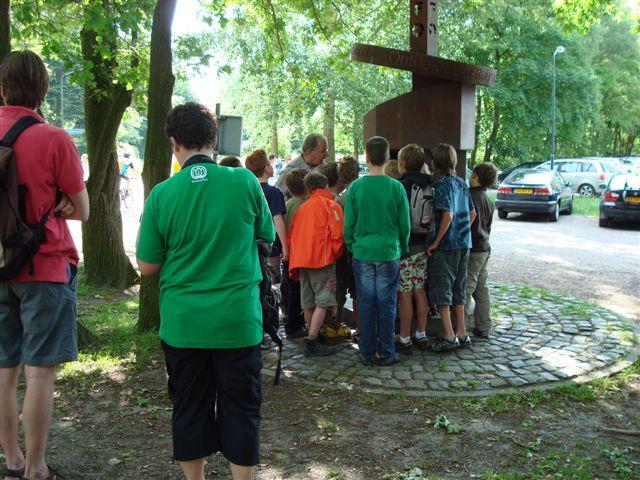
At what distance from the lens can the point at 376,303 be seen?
531 centimetres

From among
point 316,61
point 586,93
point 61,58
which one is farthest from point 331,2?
point 586,93

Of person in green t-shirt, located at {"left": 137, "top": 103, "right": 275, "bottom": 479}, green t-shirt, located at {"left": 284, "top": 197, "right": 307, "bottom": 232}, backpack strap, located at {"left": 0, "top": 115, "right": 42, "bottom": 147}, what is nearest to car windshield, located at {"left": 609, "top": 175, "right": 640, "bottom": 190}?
green t-shirt, located at {"left": 284, "top": 197, "right": 307, "bottom": 232}

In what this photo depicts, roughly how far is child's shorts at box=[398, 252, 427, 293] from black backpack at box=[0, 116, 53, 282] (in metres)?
3.38

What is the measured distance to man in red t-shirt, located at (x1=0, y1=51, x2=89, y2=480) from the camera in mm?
2979

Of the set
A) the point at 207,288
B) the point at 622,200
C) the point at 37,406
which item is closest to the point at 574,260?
the point at 622,200

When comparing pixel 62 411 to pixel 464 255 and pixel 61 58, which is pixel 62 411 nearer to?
pixel 464 255

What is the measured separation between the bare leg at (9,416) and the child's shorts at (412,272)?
131 inches

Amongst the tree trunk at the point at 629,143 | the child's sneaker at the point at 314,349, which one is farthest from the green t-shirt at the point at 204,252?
the tree trunk at the point at 629,143

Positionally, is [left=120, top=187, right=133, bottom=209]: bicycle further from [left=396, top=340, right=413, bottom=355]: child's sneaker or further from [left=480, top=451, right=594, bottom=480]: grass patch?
[left=480, top=451, right=594, bottom=480]: grass patch

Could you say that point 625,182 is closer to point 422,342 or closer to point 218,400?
point 422,342

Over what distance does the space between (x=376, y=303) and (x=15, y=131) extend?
3.19m

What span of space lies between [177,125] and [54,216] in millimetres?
781

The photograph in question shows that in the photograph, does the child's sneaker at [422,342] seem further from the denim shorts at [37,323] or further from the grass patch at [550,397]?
the denim shorts at [37,323]

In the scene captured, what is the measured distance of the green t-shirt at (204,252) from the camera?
2.75 m
